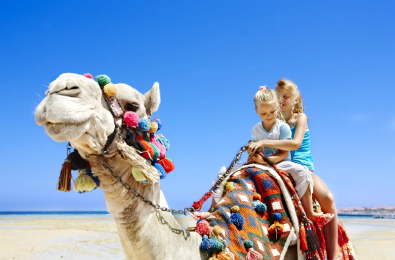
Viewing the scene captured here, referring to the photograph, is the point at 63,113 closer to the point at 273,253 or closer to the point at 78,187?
the point at 78,187

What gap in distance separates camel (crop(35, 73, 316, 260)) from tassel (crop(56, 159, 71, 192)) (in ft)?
0.47

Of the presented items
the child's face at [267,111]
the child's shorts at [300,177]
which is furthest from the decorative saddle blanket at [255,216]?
the child's face at [267,111]

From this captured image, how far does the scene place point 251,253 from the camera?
118 inches

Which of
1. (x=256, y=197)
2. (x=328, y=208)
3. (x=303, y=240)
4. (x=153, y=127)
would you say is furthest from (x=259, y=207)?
(x=153, y=127)

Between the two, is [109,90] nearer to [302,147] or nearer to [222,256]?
[222,256]

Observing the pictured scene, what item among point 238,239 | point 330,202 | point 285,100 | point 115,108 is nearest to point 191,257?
point 238,239

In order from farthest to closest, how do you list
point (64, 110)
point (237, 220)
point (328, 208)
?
point (328, 208)
point (237, 220)
point (64, 110)

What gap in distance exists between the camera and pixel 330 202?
12.8 feet

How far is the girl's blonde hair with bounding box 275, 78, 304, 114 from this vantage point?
4484mm

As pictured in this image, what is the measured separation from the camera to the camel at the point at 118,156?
2.16 m

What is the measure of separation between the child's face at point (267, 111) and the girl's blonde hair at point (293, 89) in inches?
31.1

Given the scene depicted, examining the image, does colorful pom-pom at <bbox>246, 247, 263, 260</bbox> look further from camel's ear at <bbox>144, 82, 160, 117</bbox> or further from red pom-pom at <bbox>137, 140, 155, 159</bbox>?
camel's ear at <bbox>144, 82, 160, 117</bbox>

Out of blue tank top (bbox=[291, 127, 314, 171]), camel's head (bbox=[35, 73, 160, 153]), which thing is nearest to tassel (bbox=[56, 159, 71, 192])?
camel's head (bbox=[35, 73, 160, 153])

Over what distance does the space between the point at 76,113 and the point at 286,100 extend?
292cm
